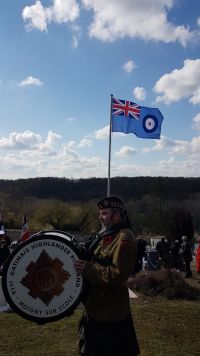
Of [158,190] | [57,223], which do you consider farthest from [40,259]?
[158,190]

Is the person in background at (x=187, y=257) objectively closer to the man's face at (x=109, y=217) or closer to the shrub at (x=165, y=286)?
the shrub at (x=165, y=286)

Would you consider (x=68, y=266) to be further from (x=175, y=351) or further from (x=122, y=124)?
(x=122, y=124)

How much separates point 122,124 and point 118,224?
42.4 ft

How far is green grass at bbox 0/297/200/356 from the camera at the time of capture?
22.7 feet

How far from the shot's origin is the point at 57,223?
199 ft

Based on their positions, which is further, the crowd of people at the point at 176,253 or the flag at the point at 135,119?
the crowd of people at the point at 176,253

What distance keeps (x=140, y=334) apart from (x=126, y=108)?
10.3 metres

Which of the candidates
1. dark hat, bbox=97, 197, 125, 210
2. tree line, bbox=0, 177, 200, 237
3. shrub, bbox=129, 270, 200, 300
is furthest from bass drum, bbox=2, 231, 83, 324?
tree line, bbox=0, 177, 200, 237

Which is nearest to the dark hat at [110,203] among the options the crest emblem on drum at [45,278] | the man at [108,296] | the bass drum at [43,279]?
the man at [108,296]

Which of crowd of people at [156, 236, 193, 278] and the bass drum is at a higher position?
the bass drum

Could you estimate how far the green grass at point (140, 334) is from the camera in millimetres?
6910

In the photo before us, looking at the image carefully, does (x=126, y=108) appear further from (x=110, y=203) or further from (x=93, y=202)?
(x=93, y=202)

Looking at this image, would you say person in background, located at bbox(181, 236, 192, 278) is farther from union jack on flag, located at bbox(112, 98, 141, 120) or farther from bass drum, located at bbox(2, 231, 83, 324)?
bass drum, located at bbox(2, 231, 83, 324)

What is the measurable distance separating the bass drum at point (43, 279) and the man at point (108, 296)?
0.12 metres
